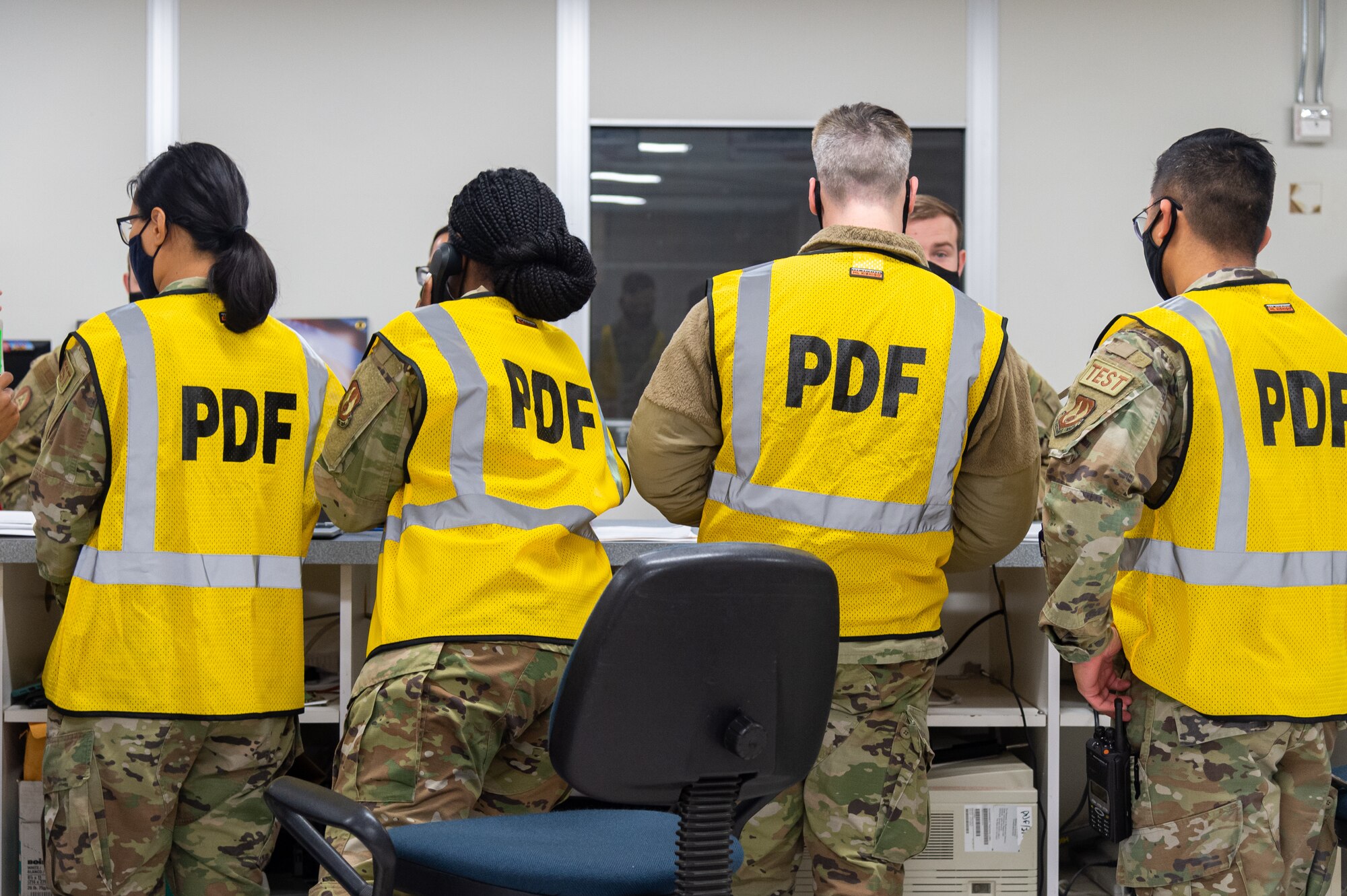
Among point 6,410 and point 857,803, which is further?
point 6,410

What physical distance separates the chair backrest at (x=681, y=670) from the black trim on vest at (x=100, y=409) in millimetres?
1072

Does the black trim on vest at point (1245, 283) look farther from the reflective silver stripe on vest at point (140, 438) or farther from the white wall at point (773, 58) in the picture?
the white wall at point (773, 58)

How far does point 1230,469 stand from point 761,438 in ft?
2.20

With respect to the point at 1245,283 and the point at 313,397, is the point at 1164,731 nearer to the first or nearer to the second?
the point at 1245,283

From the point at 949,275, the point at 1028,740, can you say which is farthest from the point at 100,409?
the point at 949,275

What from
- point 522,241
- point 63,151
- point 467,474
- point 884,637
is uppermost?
point 63,151

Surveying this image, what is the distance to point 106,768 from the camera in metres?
1.91

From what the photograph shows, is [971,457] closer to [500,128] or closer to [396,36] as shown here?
[500,128]

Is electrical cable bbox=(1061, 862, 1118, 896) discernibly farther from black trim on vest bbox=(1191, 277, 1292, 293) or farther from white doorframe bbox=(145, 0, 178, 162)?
white doorframe bbox=(145, 0, 178, 162)

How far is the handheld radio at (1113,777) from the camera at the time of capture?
1736 millimetres

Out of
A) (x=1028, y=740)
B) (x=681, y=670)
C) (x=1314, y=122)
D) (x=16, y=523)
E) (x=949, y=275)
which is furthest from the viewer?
(x=1314, y=122)

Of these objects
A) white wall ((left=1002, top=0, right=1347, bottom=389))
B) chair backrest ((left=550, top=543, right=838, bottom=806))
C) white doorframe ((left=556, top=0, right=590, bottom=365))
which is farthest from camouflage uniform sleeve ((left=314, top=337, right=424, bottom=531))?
white wall ((left=1002, top=0, right=1347, bottom=389))

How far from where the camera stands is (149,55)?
3.91 meters

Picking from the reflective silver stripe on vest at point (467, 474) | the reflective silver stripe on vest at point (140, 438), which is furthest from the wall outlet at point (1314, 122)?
the reflective silver stripe on vest at point (140, 438)
